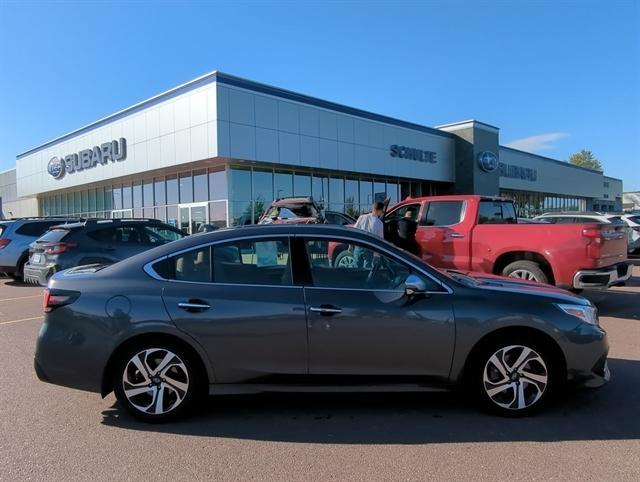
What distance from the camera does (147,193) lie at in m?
27.6

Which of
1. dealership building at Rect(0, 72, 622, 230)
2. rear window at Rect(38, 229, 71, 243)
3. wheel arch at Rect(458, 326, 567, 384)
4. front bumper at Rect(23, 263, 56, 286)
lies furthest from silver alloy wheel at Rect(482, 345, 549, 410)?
dealership building at Rect(0, 72, 622, 230)

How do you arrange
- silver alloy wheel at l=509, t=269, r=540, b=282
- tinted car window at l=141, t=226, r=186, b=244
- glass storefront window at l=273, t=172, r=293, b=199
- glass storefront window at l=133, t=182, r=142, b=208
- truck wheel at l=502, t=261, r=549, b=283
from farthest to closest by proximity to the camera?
glass storefront window at l=133, t=182, r=142, b=208, glass storefront window at l=273, t=172, r=293, b=199, tinted car window at l=141, t=226, r=186, b=244, silver alloy wheel at l=509, t=269, r=540, b=282, truck wheel at l=502, t=261, r=549, b=283

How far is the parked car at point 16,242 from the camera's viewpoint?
13484 mm

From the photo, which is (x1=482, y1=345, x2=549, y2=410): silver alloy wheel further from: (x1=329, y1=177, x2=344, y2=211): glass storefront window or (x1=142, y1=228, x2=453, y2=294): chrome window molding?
(x1=329, y1=177, x2=344, y2=211): glass storefront window

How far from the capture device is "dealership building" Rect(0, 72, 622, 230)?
70.3 feet

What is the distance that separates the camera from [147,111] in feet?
80.0

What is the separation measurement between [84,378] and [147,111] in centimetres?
2270

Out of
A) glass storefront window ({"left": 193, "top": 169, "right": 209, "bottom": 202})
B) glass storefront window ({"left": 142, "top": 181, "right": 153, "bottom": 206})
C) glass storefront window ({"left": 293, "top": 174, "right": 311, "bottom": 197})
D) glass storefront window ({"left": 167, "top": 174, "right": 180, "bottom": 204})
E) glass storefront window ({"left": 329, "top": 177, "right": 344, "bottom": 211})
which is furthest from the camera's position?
glass storefront window ({"left": 142, "top": 181, "right": 153, "bottom": 206})

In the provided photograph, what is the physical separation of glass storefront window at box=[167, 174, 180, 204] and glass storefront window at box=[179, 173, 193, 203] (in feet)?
1.66

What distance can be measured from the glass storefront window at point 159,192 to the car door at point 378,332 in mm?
23815

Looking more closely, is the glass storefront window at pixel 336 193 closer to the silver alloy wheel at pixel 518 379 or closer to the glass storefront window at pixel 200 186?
the glass storefront window at pixel 200 186

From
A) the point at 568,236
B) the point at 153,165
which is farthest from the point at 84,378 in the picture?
the point at 153,165

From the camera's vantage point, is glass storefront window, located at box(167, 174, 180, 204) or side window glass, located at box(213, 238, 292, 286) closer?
side window glass, located at box(213, 238, 292, 286)

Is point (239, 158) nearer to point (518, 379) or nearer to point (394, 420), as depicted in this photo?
point (394, 420)
